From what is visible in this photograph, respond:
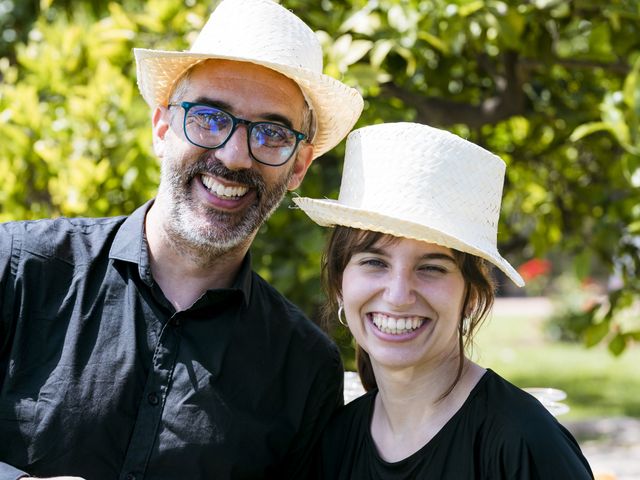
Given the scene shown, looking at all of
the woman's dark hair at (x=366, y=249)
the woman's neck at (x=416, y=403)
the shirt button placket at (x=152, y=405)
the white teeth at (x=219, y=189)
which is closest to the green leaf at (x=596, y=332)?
the woman's dark hair at (x=366, y=249)

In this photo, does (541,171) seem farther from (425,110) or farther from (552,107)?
(425,110)

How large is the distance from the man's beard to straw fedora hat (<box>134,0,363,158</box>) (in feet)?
0.88

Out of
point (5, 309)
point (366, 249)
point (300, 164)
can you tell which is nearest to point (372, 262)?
point (366, 249)

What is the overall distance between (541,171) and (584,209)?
484 millimetres

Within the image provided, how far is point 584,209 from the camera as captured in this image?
177 inches

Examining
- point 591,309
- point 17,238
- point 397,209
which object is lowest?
point 591,309

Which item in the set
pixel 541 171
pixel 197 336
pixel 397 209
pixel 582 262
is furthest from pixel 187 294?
pixel 541 171

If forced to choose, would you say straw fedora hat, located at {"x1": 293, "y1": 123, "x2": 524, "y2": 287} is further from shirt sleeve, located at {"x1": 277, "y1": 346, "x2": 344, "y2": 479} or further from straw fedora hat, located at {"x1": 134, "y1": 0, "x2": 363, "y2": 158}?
shirt sleeve, located at {"x1": 277, "y1": 346, "x2": 344, "y2": 479}

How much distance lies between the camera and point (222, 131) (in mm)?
2537

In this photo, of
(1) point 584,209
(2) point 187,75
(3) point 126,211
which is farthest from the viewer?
(1) point 584,209

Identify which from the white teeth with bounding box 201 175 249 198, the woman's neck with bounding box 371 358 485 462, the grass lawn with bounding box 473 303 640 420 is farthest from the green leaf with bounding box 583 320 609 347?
the grass lawn with bounding box 473 303 640 420

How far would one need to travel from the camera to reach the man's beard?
2.54 meters

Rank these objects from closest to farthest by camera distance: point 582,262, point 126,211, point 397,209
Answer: point 397,209, point 126,211, point 582,262

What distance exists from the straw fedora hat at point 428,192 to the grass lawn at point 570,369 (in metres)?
4.87
